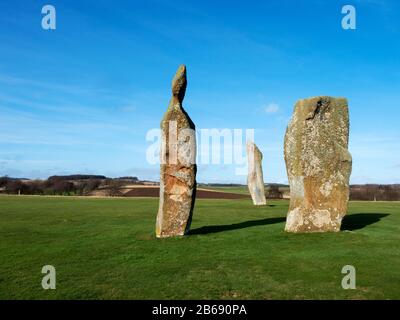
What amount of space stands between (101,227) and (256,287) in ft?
35.0

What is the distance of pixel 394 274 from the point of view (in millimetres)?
10445

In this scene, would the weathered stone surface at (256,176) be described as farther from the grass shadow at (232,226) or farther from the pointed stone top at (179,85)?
the pointed stone top at (179,85)

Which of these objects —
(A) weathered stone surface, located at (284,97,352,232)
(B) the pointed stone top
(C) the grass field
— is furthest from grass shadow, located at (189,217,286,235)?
(B) the pointed stone top

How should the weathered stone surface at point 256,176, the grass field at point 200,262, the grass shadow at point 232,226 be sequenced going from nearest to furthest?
1. the grass field at point 200,262
2. the grass shadow at point 232,226
3. the weathered stone surface at point 256,176

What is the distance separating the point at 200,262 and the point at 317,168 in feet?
21.9

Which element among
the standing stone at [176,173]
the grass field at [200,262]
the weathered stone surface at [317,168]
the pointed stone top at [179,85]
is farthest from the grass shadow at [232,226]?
the pointed stone top at [179,85]

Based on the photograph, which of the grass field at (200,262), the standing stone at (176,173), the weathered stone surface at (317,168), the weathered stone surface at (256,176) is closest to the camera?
the grass field at (200,262)

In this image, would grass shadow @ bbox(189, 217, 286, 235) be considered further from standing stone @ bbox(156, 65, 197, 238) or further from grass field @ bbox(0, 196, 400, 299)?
standing stone @ bbox(156, 65, 197, 238)

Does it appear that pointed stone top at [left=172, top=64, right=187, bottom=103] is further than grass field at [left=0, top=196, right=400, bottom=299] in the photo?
Yes

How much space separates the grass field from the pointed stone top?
5.34 meters

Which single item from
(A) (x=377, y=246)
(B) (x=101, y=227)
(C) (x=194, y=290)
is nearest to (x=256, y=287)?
(C) (x=194, y=290)

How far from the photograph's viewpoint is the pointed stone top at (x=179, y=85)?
15.8 meters

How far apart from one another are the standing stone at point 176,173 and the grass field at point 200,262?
0.69 m

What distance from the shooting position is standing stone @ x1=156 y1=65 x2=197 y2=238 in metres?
15.3
